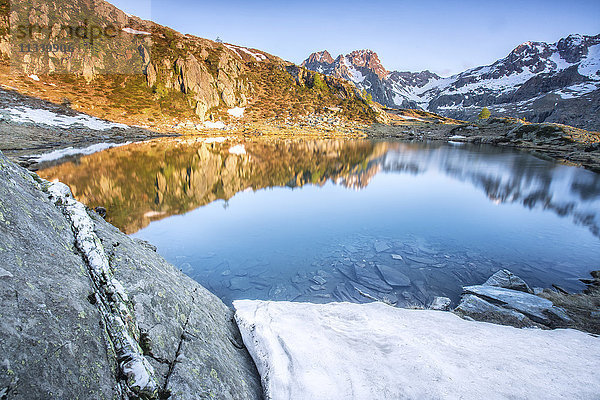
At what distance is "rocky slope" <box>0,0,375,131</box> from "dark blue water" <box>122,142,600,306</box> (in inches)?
2844

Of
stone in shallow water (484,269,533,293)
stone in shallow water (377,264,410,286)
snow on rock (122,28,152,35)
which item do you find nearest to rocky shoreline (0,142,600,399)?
stone in shallow water (377,264,410,286)

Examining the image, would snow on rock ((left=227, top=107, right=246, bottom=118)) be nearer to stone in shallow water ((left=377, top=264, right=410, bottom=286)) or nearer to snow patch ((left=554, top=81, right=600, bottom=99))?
stone in shallow water ((left=377, top=264, right=410, bottom=286))

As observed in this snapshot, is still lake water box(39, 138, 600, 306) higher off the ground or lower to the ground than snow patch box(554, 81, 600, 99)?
lower

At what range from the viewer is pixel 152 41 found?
115 m

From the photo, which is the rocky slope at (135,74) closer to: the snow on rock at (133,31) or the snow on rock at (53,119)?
the snow on rock at (133,31)

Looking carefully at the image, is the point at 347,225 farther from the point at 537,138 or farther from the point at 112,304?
the point at 537,138

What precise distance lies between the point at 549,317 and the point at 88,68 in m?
133

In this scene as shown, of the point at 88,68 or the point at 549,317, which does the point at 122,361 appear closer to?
the point at 549,317

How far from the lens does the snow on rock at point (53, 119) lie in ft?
167

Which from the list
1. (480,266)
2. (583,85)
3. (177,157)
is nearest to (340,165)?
(177,157)

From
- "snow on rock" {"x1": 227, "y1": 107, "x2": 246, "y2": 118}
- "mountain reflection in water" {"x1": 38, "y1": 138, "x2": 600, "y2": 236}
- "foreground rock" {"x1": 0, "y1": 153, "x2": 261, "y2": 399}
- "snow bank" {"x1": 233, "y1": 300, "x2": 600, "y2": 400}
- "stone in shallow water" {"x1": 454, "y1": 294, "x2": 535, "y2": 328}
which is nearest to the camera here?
"foreground rock" {"x1": 0, "y1": 153, "x2": 261, "y2": 399}

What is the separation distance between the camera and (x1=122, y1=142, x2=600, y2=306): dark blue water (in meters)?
9.58

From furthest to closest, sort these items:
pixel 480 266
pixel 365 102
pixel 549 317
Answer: pixel 365 102
pixel 480 266
pixel 549 317

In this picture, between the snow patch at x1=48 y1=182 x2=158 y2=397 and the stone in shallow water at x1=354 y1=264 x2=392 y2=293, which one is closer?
the snow patch at x1=48 y1=182 x2=158 y2=397
